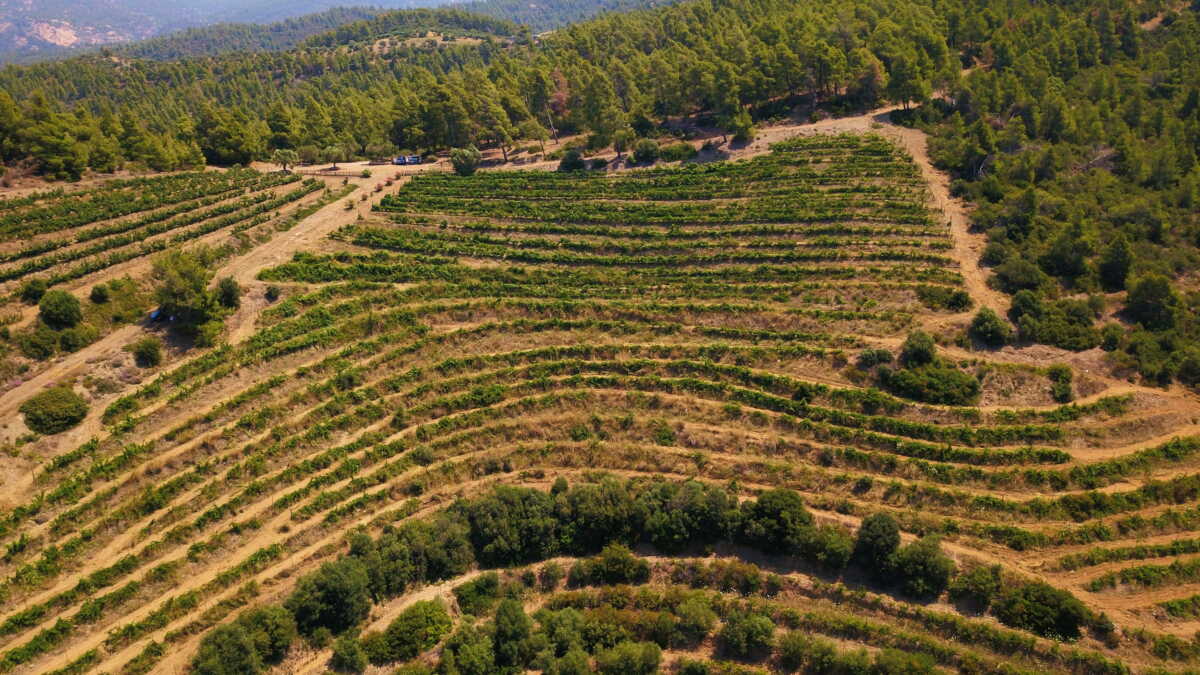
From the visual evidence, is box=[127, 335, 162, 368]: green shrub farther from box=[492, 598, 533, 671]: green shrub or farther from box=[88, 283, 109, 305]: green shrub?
box=[492, 598, 533, 671]: green shrub

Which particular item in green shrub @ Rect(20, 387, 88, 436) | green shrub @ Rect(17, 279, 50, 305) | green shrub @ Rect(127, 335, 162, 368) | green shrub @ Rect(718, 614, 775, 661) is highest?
green shrub @ Rect(17, 279, 50, 305)

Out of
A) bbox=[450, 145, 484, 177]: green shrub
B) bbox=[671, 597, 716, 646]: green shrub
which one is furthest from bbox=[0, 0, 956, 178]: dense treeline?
bbox=[671, 597, 716, 646]: green shrub

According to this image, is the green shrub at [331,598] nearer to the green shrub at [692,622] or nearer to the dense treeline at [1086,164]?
the green shrub at [692,622]

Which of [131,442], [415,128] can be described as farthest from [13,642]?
[415,128]

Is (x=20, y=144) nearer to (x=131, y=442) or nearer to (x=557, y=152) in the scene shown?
(x=131, y=442)

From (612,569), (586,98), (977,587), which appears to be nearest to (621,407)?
(612,569)

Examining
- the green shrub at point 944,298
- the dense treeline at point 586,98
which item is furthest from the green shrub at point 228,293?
the green shrub at point 944,298
